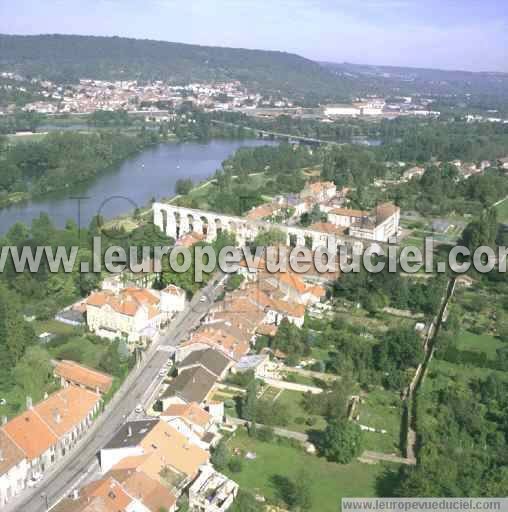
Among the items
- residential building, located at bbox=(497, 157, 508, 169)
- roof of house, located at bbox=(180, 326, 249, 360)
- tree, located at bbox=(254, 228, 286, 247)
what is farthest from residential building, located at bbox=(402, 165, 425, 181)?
roof of house, located at bbox=(180, 326, 249, 360)

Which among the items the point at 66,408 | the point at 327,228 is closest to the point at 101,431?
the point at 66,408

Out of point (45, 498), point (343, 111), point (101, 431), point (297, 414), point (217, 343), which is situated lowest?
point (45, 498)

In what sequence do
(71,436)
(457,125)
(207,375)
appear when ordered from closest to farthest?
1. (71,436)
2. (207,375)
3. (457,125)

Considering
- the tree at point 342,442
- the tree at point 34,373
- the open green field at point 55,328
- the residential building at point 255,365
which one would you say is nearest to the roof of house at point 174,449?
the tree at point 342,442

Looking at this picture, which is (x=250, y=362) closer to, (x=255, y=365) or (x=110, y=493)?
(x=255, y=365)

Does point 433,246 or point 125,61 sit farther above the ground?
point 125,61

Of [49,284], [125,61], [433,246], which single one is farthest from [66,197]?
[125,61]

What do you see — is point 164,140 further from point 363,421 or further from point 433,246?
point 363,421

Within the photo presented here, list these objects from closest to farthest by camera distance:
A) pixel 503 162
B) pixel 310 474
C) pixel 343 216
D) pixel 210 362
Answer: pixel 310 474, pixel 210 362, pixel 343 216, pixel 503 162
